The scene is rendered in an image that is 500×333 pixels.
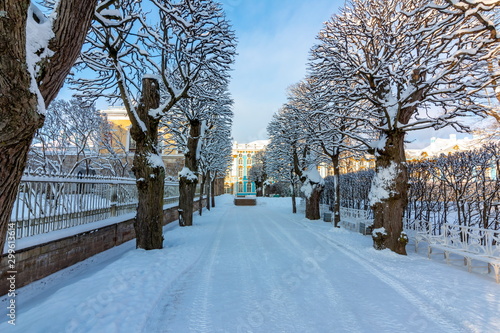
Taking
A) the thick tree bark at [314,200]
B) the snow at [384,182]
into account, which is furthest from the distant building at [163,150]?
the snow at [384,182]

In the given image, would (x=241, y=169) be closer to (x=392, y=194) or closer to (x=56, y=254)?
(x=392, y=194)

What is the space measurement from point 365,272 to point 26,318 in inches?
230

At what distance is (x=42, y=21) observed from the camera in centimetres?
241

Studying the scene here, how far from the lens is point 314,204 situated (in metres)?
Answer: 17.2

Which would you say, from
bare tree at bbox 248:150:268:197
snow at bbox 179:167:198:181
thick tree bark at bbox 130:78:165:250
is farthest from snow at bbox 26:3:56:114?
bare tree at bbox 248:150:268:197

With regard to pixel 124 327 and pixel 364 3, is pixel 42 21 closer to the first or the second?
pixel 124 327

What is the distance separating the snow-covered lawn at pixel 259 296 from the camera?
3.41 meters

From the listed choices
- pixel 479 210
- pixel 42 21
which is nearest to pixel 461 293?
pixel 479 210

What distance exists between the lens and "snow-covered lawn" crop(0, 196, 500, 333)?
3414 millimetres

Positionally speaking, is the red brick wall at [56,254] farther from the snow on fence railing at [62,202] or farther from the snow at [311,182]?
the snow at [311,182]

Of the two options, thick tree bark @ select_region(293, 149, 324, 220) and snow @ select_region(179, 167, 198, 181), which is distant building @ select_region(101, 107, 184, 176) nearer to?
thick tree bark @ select_region(293, 149, 324, 220)

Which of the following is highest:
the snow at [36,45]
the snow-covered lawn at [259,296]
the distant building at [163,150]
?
the distant building at [163,150]

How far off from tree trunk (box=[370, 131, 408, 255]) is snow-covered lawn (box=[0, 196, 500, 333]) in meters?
0.55

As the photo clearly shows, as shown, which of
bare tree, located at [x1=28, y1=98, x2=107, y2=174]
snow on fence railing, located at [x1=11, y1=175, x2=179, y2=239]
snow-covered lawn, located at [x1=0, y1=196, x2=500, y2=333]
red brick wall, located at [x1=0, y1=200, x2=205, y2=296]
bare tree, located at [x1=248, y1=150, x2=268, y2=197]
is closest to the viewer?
snow-covered lawn, located at [x1=0, y1=196, x2=500, y2=333]
